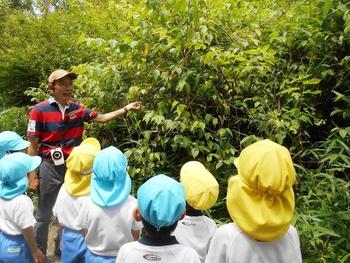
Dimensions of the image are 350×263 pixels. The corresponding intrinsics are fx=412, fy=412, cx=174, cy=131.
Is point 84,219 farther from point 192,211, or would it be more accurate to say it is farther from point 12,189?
point 192,211

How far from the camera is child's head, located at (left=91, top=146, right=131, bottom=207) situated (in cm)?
273

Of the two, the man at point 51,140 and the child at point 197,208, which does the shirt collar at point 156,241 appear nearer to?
the child at point 197,208

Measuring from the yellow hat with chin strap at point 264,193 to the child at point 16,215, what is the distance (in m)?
1.76

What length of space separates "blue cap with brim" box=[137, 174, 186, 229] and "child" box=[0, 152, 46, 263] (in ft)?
4.58

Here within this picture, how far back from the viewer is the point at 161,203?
6.47 feet

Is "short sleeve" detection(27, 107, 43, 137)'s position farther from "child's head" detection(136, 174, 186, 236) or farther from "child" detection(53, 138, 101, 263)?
"child's head" detection(136, 174, 186, 236)

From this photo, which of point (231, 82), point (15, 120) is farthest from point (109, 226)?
point (15, 120)

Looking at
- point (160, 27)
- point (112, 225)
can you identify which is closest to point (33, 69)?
point (160, 27)

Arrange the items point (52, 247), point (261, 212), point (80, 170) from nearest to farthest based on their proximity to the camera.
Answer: point (261, 212)
point (80, 170)
point (52, 247)

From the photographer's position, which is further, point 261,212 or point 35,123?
point 35,123

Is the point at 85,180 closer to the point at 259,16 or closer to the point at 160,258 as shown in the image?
the point at 160,258

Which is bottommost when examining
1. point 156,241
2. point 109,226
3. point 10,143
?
point 109,226

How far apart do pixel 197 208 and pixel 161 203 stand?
1.99ft

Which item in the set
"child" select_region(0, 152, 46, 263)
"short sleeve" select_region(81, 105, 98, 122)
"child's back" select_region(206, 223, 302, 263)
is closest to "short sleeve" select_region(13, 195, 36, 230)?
"child" select_region(0, 152, 46, 263)
